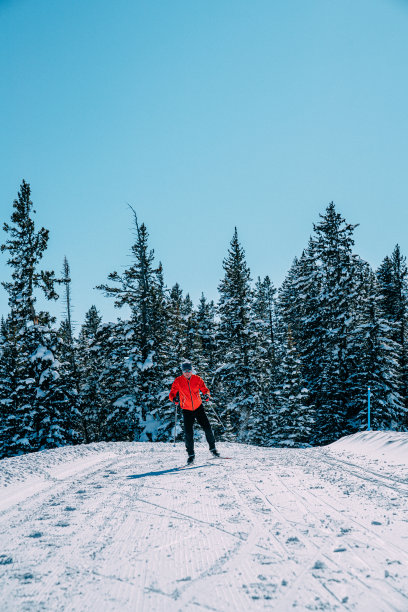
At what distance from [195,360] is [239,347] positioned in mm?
3266

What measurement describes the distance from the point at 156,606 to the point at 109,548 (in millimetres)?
1031

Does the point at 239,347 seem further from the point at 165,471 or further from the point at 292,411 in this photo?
the point at 165,471

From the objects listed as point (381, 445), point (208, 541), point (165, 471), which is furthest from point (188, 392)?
point (208, 541)

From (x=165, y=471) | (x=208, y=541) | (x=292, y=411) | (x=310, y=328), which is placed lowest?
(x=292, y=411)

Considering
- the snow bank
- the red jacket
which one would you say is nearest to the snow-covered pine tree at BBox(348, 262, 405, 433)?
the snow bank

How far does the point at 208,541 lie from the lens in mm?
3225

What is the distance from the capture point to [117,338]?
2494cm

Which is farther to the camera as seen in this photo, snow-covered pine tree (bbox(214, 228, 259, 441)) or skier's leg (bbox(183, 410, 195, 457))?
snow-covered pine tree (bbox(214, 228, 259, 441))

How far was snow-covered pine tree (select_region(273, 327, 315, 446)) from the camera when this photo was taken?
80.9 ft

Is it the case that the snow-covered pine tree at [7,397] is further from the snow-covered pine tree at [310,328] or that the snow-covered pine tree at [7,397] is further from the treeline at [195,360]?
the snow-covered pine tree at [310,328]

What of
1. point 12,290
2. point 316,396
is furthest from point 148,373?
point 316,396

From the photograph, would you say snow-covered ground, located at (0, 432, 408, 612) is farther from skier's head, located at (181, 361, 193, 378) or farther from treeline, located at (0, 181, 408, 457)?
treeline, located at (0, 181, 408, 457)

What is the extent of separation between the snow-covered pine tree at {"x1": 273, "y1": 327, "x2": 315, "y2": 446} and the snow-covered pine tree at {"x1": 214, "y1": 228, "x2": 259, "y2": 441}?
81.6 inches

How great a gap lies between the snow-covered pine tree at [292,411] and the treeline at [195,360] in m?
0.07
